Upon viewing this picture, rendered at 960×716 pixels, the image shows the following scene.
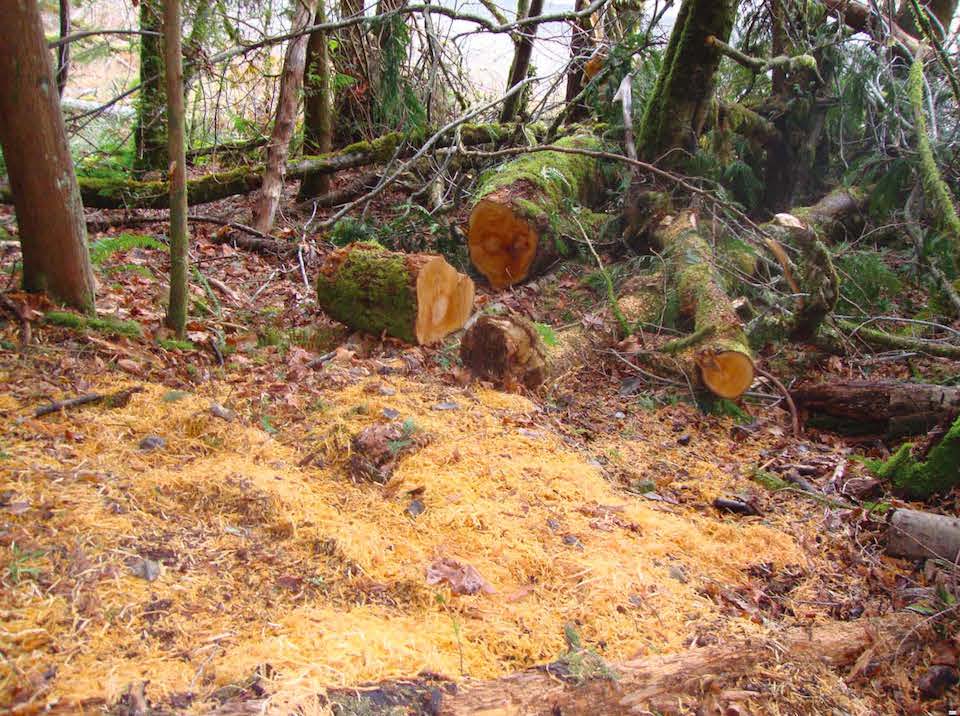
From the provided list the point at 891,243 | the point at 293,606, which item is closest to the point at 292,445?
the point at 293,606

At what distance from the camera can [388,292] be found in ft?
15.6

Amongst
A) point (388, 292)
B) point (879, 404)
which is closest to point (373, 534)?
point (388, 292)

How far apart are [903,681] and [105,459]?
331 centimetres

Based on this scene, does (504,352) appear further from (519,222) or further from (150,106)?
(150,106)

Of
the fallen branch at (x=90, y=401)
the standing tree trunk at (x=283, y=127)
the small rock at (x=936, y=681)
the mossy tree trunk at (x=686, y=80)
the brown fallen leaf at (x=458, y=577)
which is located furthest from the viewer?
the standing tree trunk at (x=283, y=127)

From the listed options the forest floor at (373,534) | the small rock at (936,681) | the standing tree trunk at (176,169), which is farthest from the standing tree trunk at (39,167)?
the small rock at (936,681)

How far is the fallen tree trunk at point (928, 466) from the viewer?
3541 mm

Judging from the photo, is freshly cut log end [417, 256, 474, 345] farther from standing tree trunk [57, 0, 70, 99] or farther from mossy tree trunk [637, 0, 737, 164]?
standing tree trunk [57, 0, 70, 99]

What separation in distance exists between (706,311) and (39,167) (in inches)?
172

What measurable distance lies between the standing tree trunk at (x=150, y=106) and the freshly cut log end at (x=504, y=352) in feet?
12.7

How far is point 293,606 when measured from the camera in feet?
7.61

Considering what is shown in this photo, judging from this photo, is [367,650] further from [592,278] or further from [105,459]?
[592,278]

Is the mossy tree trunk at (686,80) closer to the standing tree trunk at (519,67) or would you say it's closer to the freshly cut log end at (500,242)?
the freshly cut log end at (500,242)

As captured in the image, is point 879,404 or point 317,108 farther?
point 317,108
